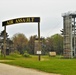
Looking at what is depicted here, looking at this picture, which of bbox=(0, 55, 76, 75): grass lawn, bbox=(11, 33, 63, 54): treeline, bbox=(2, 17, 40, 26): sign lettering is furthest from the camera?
bbox=(11, 33, 63, 54): treeline

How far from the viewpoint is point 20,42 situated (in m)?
119

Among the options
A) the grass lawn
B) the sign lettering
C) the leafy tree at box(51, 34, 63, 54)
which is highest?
the sign lettering

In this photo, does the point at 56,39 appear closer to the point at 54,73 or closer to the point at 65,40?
the point at 65,40

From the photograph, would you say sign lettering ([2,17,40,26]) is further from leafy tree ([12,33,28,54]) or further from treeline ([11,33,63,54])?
Answer: treeline ([11,33,63,54])

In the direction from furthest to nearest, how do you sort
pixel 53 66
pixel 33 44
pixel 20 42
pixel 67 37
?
pixel 20 42 → pixel 33 44 → pixel 67 37 → pixel 53 66

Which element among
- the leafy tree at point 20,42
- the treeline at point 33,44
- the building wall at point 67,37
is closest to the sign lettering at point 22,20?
the building wall at point 67,37

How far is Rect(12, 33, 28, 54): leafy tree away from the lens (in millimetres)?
112094

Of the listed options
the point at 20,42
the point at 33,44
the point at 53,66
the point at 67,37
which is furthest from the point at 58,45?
the point at 53,66

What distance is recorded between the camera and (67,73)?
58.1ft

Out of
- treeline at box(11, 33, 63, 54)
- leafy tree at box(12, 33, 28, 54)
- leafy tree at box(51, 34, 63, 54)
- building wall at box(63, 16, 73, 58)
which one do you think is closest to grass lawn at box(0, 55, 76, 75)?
building wall at box(63, 16, 73, 58)

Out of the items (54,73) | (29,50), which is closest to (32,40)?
(29,50)

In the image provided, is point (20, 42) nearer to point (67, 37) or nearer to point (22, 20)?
point (67, 37)

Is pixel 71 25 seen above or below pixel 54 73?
above

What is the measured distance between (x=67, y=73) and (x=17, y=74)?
3145 mm
